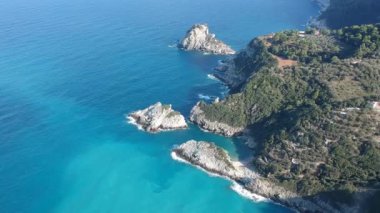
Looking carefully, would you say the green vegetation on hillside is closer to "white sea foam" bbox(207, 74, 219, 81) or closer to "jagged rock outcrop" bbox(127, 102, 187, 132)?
"jagged rock outcrop" bbox(127, 102, 187, 132)

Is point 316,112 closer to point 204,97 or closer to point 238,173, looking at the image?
point 238,173

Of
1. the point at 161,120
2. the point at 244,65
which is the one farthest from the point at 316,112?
the point at 244,65

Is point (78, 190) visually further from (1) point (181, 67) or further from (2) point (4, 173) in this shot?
(1) point (181, 67)

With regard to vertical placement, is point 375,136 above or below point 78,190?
above

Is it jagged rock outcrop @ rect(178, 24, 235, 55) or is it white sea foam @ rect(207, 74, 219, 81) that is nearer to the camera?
white sea foam @ rect(207, 74, 219, 81)

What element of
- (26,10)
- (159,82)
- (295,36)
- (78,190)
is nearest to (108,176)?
(78,190)

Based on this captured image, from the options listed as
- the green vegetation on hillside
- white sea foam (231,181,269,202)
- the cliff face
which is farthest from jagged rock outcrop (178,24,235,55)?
white sea foam (231,181,269,202)
